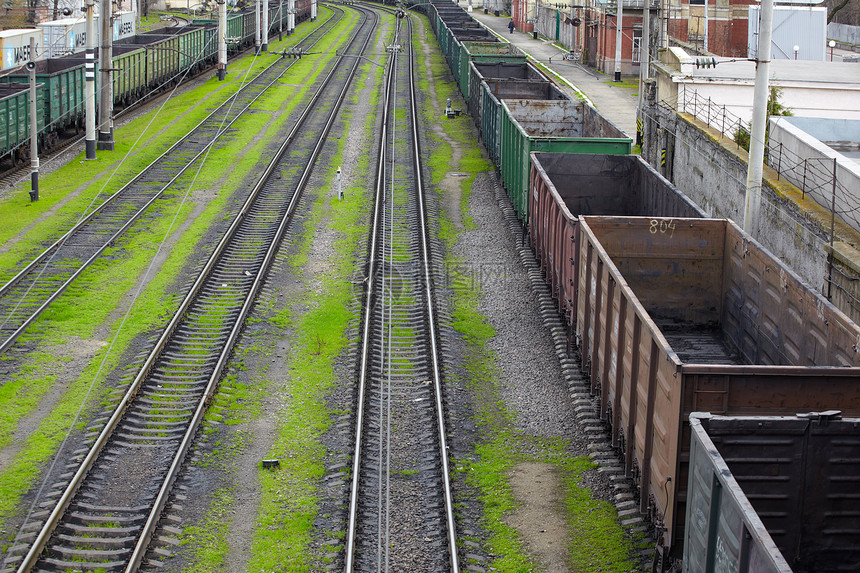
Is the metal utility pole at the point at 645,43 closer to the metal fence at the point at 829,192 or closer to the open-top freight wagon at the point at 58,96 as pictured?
the metal fence at the point at 829,192

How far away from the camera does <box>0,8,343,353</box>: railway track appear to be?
58.6 feet

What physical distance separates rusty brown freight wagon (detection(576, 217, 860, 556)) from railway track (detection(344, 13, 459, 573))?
7.50ft

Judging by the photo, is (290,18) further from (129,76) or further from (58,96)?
(58,96)

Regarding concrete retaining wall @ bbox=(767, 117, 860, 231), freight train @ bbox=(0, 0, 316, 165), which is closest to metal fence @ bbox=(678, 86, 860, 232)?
concrete retaining wall @ bbox=(767, 117, 860, 231)

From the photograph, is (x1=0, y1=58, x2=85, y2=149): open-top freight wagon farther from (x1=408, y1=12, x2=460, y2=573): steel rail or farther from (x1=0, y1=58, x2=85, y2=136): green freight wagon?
(x1=408, y1=12, x2=460, y2=573): steel rail

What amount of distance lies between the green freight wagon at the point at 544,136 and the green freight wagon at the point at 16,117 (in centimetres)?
1366

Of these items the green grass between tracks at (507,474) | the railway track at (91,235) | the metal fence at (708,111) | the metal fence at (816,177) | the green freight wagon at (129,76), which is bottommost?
the green grass between tracks at (507,474)

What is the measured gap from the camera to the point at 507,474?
1253cm

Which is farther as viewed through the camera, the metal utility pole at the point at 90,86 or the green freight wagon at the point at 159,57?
the green freight wagon at the point at 159,57

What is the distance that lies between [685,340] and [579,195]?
699cm

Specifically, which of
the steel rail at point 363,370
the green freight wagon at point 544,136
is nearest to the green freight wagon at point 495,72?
the steel rail at point 363,370

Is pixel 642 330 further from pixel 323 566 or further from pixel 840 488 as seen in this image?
pixel 323 566

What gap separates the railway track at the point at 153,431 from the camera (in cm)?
1052

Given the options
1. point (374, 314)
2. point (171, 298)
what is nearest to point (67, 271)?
point (171, 298)
